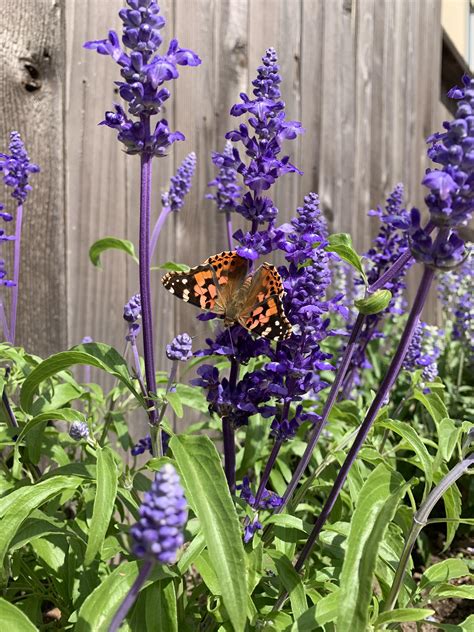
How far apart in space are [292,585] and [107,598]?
0.42 meters

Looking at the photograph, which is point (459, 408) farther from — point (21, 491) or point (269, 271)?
point (21, 491)

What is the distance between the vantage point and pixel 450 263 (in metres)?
1.23

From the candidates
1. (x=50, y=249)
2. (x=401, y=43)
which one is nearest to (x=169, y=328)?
(x=50, y=249)

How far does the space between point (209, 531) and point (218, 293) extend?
0.63m

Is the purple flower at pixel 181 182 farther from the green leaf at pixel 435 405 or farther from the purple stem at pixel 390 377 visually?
the purple stem at pixel 390 377

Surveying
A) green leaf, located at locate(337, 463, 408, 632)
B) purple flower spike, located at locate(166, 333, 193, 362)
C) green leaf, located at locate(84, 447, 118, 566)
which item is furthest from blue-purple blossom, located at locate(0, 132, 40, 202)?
green leaf, located at locate(337, 463, 408, 632)

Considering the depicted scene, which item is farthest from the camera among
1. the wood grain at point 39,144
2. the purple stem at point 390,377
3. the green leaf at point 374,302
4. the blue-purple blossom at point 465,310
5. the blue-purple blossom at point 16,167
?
the blue-purple blossom at point 465,310

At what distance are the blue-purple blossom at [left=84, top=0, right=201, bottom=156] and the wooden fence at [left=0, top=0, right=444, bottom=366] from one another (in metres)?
1.27

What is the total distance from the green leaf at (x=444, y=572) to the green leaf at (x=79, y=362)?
0.82 meters

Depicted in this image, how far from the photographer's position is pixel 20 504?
140 centimetres

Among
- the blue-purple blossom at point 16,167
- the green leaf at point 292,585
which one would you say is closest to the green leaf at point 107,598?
the green leaf at point 292,585

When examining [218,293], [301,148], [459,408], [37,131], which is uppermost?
[301,148]

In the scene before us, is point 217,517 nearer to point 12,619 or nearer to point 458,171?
point 12,619

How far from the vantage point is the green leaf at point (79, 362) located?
146 cm
